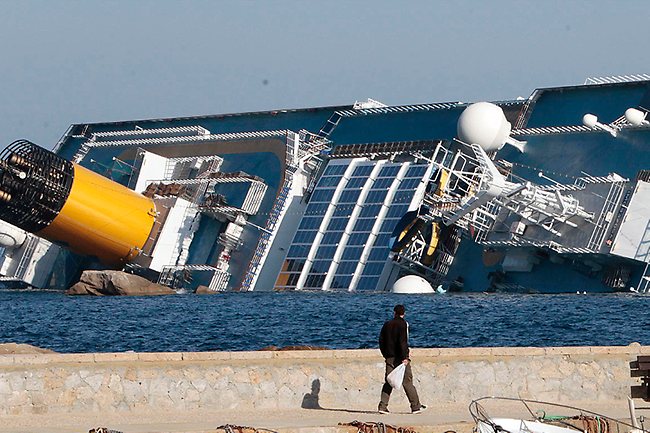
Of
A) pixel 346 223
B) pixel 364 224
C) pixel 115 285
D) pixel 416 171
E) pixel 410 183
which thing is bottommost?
pixel 115 285

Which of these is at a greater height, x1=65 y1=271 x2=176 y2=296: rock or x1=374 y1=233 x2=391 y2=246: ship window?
x1=374 y1=233 x2=391 y2=246: ship window

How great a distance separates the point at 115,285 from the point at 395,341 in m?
69.2

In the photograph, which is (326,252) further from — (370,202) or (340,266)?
(370,202)

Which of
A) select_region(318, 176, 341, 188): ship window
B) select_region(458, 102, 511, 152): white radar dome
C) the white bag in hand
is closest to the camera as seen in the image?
the white bag in hand

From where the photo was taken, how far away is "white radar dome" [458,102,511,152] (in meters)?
90.9

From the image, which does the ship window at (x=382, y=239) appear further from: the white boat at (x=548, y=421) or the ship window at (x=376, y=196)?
the white boat at (x=548, y=421)

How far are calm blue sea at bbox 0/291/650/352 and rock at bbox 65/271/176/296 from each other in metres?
5.71

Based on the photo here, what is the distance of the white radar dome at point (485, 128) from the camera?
298 feet

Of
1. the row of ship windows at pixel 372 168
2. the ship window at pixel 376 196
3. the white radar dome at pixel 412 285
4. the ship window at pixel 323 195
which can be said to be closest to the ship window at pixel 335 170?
the row of ship windows at pixel 372 168

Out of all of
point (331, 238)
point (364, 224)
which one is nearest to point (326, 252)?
point (331, 238)

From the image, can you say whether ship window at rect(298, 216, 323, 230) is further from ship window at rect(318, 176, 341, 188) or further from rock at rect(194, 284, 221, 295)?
rock at rect(194, 284, 221, 295)

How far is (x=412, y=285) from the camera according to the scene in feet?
284

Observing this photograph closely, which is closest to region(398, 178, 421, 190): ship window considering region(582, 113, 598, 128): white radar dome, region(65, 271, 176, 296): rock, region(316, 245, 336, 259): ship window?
region(316, 245, 336, 259): ship window

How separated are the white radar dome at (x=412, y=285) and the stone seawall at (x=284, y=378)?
53888 mm
